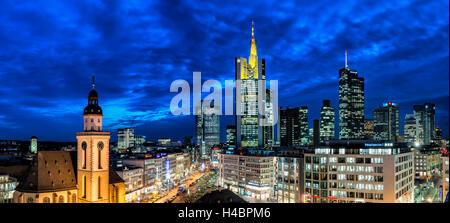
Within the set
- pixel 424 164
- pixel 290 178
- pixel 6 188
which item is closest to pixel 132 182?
pixel 6 188

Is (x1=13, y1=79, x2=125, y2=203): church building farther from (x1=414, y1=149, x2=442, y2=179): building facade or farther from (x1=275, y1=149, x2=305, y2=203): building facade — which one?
(x1=414, y1=149, x2=442, y2=179): building facade

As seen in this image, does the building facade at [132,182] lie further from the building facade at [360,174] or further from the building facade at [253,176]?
the building facade at [360,174]

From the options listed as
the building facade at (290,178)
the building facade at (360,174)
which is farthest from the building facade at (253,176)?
the building facade at (360,174)

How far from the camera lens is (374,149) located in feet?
241

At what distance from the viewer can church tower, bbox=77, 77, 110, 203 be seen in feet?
177

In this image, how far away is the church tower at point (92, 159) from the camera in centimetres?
5384

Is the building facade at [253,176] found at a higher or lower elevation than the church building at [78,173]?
lower

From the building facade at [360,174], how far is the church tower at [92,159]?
178 ft

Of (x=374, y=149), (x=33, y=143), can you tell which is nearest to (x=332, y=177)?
(x=374, y=149)

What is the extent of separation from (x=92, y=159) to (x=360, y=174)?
61.5m

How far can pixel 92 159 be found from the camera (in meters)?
53.7

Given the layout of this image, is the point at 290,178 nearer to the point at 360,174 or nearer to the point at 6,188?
the point at 360,174
